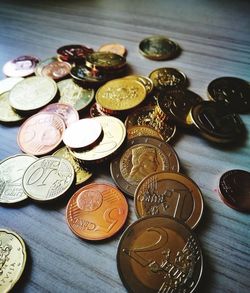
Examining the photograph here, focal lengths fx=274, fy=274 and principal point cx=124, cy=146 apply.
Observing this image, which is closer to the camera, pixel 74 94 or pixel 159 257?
pixel 159 257

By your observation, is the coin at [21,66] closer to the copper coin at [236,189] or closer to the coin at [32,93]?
the coin at [32,93]

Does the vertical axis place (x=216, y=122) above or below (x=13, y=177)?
above

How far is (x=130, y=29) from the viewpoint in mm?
1586

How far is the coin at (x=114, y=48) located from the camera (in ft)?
4.56

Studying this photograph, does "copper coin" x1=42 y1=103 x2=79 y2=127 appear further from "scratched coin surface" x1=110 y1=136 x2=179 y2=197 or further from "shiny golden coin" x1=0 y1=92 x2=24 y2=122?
"scratched coin surface" x1=110 y1=136 x2=179 y2=197

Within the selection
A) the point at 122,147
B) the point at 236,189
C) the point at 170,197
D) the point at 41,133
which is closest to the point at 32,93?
the point at 41,133

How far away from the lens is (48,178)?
0.84m

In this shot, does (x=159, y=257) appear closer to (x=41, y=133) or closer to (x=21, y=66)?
(x=41, y=133)

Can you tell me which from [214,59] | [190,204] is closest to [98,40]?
[214,59]

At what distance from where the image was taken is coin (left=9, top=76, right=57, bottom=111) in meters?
1.09

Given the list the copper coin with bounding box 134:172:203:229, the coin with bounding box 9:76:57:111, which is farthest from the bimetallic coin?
the copper coin with bounding box 134:172:203:229

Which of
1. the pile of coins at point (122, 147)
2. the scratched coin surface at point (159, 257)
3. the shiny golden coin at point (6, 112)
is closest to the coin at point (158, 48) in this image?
the pile of coins at point (122, 147)

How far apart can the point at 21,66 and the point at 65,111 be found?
0.46 m

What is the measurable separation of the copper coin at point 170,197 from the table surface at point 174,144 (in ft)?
0.14
